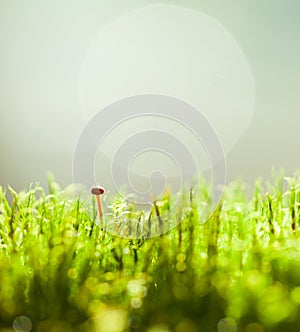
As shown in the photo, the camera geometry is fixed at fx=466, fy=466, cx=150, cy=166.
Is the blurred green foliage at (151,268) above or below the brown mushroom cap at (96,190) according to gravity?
below

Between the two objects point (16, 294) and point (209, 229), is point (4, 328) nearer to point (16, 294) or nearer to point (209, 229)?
point (16, 294)

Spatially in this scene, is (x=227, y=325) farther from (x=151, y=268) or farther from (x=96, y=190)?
(x=96, y=190)

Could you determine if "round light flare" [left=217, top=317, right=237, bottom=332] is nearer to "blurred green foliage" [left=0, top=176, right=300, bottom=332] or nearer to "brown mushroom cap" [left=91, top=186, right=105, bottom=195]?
"blurred green foliage" [left=0, top=176, right=300, bottom=332]

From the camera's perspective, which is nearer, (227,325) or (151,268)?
(227,325)

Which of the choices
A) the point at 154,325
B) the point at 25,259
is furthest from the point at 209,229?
the point at 25,259

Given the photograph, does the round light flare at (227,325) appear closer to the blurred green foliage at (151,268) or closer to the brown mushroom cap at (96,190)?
the blurred green foliage at (151,268)

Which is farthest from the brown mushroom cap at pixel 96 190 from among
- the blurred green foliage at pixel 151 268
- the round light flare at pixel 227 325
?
the round light flare at pixel 227 325

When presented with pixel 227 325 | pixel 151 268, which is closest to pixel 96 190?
pixel 151 268

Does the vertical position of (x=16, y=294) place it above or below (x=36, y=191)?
below

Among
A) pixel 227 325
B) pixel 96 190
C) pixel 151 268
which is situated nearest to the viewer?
pixel 227 325
